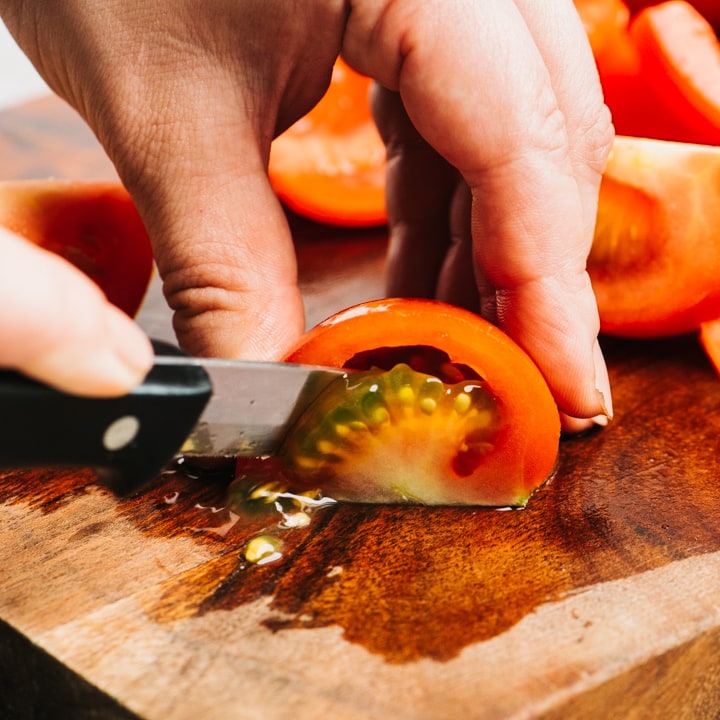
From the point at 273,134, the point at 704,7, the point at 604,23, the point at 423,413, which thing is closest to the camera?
the point at 423,413

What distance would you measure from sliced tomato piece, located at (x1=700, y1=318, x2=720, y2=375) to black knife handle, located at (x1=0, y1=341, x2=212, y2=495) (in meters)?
0.97

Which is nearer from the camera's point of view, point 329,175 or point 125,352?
point 125,352

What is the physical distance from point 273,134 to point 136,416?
582 millimetres

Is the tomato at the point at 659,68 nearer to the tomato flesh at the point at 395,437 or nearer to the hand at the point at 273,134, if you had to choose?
the hand at the point at 273,134

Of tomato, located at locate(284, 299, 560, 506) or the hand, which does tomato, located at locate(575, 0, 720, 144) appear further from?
tomato, located at locate(284, 299, 560, 506)

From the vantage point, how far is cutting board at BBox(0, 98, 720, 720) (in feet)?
3.10

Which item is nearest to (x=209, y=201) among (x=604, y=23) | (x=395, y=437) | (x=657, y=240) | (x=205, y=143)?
(x=205, y=143)

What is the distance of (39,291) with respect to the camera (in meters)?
0.75

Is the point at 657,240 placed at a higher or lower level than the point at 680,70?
lower

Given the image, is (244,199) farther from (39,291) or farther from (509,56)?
(39,291)

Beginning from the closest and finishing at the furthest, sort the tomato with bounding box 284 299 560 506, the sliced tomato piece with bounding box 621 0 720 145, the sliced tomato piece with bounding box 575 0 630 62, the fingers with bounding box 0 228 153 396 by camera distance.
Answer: the fingers with bounding box 0 228 153 396
the tomato with bounding box 284 299 560 506
the sliced tomato piece with bounding box 621 0 720 145
the sliced tomato piece with bounding box 575 0 630 62

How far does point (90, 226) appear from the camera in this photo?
1.67m

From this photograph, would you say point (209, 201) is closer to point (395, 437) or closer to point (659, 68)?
point (395, 437)

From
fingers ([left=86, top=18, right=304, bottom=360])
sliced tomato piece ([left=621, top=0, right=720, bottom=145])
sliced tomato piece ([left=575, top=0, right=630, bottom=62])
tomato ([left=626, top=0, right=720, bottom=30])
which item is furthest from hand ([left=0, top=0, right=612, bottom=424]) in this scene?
tomato ([left=626, top=0, right=720, bottom=30])
